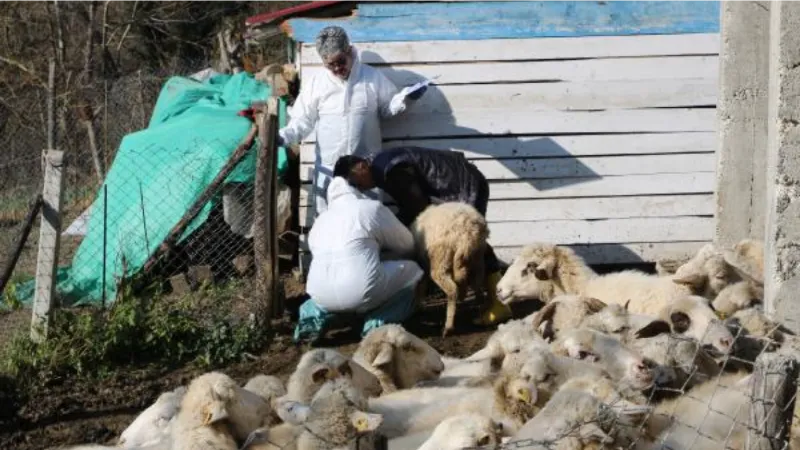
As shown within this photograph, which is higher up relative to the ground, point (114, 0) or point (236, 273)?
point (114, 0)

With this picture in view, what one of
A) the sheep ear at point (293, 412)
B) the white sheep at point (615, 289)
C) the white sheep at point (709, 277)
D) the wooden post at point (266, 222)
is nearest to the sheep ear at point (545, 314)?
the white sheep at point (615, 289)

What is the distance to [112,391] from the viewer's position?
8562 mm

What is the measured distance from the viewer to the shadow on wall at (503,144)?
1092 centimetres

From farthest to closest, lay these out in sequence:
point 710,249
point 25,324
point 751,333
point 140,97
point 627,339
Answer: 1. point 140,97
2. point 25,324
3. point 710,249
4. point 627,339
5. point 751,333

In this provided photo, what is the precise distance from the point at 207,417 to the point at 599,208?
19.1ft

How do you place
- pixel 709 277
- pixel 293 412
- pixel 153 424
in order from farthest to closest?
1. pixel 709 277
2. pixel 153 424
3. pixel 293 412

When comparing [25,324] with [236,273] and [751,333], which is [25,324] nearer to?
[236,273]

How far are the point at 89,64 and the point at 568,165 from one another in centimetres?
1016

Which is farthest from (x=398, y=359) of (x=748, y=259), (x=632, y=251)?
(x=632, y=251)

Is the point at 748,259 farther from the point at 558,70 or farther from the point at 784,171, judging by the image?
the point at 558,70

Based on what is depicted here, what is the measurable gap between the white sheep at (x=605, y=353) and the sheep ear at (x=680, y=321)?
0.86 m

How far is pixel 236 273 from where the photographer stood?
418 inches

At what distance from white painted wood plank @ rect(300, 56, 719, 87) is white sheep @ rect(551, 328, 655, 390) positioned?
4355 millimetres

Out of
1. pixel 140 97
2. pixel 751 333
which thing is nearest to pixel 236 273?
pixel 751 333
